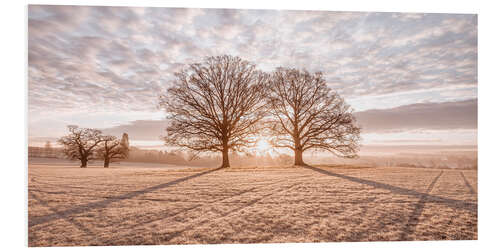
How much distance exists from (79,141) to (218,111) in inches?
164

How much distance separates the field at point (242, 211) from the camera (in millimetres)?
3316

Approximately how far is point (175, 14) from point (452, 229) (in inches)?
250

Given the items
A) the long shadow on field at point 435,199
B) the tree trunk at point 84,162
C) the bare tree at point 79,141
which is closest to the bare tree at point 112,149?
the bare tree at point 79,141

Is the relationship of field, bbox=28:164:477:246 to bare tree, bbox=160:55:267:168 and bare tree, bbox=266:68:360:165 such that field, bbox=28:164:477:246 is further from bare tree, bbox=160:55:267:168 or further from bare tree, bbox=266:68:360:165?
bare tree, bbox=160:55:267:168

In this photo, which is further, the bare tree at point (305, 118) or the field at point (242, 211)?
the bare tree at point (305, 118)

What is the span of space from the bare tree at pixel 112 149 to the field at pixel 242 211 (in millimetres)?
933

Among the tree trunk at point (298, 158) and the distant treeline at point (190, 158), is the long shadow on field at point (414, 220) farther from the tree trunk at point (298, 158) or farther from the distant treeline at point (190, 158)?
the distant treeline at point (190, 158)

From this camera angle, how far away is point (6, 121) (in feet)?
14.3

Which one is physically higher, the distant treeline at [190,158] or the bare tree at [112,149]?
the bare tree at [112,149]

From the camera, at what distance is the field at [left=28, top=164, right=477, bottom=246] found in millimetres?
3316

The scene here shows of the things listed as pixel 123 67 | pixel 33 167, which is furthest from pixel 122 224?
pixel 123 67

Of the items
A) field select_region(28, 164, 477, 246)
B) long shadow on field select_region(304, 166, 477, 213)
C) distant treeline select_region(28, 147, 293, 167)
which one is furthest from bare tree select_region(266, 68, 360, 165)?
field select_region(28, 164, 477, 246)
